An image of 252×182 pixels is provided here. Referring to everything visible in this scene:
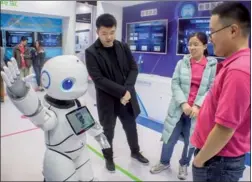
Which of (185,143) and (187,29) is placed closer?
(187,29)

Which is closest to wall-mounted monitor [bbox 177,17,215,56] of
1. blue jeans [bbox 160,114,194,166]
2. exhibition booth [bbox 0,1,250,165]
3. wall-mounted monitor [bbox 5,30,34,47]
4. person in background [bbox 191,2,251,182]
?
exhibition booth [bbox 0,1,250,165]

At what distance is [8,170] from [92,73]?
42 centimetres

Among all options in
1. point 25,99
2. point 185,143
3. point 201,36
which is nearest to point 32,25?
point 25,99

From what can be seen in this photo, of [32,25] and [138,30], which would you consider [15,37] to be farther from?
[138,30]

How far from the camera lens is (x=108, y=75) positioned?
80 cm

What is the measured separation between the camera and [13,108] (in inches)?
17.0

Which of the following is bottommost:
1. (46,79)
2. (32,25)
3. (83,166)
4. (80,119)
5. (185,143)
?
(185,143)

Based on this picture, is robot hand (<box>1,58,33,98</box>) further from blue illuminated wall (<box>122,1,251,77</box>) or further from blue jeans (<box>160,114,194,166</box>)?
blue jeans (<box>160,114,194,166</box>)

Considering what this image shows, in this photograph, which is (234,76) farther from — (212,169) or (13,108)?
(13,108)

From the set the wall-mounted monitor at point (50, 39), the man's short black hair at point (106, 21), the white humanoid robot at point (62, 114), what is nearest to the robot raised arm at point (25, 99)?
the white humanoid robot at point (62, 114)

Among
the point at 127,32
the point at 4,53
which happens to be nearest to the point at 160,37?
the point at 127,32

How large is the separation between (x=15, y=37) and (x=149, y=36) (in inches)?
16.0

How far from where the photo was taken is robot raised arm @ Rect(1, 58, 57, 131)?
0.38 meters

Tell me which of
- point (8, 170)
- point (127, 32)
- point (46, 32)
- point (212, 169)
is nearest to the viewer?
point (8, 170)
